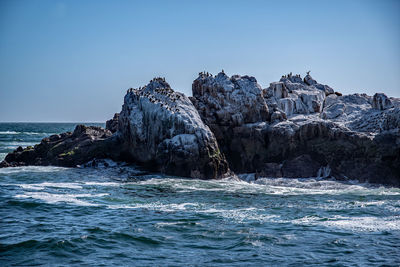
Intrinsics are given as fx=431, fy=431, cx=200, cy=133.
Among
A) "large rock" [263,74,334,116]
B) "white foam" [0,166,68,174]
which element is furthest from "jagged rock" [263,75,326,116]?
"white foam" [0,166,68,174]

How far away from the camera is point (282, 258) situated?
1259cm

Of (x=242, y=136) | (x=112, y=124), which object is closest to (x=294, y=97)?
(x=242, y=136)

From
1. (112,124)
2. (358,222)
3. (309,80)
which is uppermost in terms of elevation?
(309,80)

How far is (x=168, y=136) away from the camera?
99.0 ft

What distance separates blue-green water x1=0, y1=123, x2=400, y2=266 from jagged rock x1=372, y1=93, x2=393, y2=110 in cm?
1051

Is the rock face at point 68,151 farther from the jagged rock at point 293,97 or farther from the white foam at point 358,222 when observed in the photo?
the white foam at point 358,222

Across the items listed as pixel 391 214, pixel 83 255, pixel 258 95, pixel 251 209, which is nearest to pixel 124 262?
pixel 83 255

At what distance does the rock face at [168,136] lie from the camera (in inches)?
1141

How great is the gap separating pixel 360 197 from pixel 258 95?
542 inches

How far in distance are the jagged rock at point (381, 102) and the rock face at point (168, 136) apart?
13.7m

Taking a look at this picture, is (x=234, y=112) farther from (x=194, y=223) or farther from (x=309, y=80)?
(x=194, y=223)

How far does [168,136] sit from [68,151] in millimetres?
8889

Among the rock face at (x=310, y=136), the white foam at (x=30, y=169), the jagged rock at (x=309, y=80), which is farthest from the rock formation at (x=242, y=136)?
the jagged rock at (x=309, y=80)

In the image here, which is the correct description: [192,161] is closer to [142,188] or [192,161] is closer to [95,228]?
[142,188]
